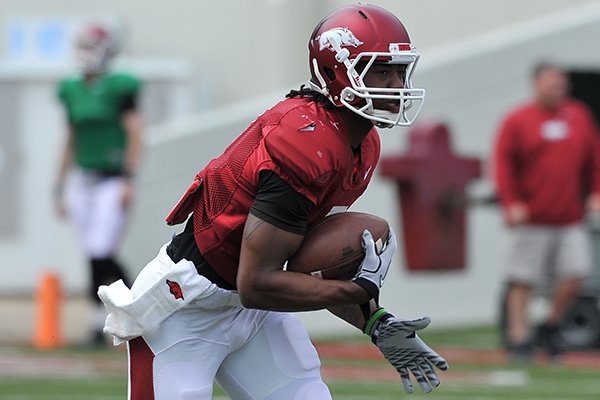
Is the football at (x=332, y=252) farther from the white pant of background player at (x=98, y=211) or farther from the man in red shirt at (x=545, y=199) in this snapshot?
the white pant of background player at (x=98, y=211)

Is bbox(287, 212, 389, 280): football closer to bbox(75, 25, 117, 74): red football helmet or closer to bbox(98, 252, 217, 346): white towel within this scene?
bbox(98, 252, 217, 346): white towel

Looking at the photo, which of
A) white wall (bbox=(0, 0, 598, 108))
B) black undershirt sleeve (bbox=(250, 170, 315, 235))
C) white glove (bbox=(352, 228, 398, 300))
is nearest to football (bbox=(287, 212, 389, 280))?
white glove (bbox=(352, 228, 398, 300))

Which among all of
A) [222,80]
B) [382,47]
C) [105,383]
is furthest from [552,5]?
[382,47]

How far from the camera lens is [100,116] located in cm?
871

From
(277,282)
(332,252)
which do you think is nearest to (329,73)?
(332,252)

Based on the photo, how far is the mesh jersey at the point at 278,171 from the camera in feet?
12.5

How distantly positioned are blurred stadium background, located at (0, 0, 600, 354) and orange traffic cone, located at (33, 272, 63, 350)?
45cm

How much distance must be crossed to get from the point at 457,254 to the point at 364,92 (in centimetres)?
559

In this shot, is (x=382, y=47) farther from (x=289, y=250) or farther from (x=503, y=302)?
(x=503, y=302)

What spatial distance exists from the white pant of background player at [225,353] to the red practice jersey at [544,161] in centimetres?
449

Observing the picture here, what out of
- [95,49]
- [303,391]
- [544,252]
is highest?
[95,49]

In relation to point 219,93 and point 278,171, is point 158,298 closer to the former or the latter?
point 278,171

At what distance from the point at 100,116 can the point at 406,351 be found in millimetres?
4891

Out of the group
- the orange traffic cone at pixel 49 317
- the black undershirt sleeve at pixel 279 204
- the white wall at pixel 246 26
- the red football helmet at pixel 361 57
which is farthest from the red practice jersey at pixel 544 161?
the black undershirt sleeve at pixel 279 204
